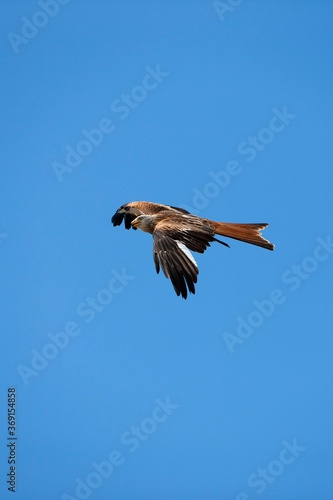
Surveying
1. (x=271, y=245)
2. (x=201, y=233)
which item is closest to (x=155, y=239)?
(x=201, y=233)

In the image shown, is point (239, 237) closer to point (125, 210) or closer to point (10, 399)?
point (125, 210)

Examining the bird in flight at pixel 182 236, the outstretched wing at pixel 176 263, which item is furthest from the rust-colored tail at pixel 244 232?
the outstretched wing at pixel 176 263

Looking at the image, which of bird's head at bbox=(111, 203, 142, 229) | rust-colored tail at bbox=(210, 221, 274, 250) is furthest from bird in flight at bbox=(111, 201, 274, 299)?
bird's head at bbox=(111, 203, 142, 229)

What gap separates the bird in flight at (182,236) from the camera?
13141 millimetres

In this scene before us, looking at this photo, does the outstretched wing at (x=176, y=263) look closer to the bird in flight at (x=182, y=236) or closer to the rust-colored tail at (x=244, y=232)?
the bird in flight at (x=182, y=236)

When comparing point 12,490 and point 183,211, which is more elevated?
point 183,211

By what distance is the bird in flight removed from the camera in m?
13.1

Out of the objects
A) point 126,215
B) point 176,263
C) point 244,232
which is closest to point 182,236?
point 176,263

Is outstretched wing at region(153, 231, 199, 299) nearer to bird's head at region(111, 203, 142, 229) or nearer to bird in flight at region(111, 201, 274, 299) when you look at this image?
bird in flight at region(111, 201, 274, 299)

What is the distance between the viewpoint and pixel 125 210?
1806 cm

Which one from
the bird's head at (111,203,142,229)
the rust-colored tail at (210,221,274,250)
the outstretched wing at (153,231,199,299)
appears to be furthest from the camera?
the bird's head at (111,203,142,229)

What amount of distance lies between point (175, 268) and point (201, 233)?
1391mm

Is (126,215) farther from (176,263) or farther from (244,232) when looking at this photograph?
(176,263)

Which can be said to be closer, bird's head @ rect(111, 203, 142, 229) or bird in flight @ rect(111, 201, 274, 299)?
bird in flight @ rect(111, 201, 274, 299)
